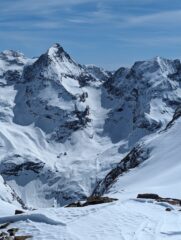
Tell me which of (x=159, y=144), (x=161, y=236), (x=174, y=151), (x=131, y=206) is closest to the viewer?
(x=161, y=236)

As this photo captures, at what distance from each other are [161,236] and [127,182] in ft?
180

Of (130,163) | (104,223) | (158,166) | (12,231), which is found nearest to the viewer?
(12,231)

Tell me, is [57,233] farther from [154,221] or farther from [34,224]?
[154,221]

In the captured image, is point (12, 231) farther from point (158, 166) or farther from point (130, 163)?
point (130, 163)

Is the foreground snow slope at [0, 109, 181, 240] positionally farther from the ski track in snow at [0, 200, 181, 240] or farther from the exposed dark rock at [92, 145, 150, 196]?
the exposed dark rock at [92, 145, 150, 196]

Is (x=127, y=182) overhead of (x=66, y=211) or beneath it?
beneath

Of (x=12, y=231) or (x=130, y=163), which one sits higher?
(x=12, y=231)

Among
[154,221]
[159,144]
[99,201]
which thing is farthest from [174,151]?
[154,221]

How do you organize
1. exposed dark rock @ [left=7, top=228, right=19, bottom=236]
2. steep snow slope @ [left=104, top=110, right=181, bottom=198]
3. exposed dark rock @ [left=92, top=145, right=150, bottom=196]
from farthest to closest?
exposed dark rock @ [left=92, top=145, right=150, bottom=196] → steep snow slope @ [left=104, top=110, right=181, bottom=198] → exposed dark rock @ [left=7, top=228, right=19, bottom=236]

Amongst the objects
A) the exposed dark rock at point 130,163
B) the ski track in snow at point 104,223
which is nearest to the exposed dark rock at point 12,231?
the ski track in snow at point 104,223

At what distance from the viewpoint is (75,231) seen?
25859 millimetres

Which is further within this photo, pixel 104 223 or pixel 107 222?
pixel 107 222

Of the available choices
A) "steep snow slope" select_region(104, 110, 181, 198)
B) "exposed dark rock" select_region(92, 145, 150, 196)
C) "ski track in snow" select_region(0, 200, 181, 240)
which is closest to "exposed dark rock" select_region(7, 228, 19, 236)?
"ski track in snow" select_region(0, 200, 181, 240)

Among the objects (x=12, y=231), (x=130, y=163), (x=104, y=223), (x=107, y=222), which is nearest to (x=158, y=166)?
(x=130, y=163)
